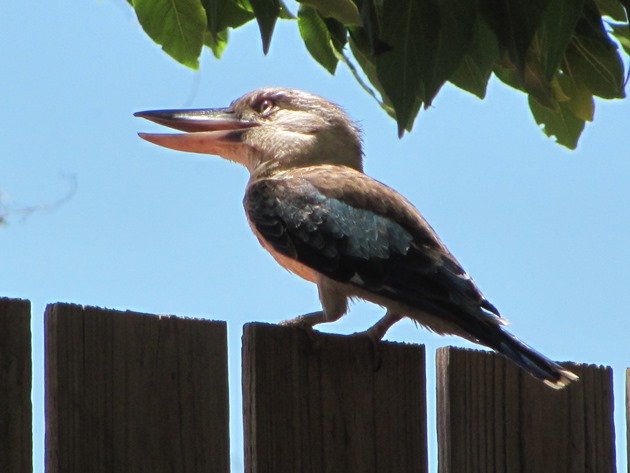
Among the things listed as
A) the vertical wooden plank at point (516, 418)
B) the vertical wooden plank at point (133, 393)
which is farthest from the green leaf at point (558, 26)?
the vertical wooden plank at point (133, 393)

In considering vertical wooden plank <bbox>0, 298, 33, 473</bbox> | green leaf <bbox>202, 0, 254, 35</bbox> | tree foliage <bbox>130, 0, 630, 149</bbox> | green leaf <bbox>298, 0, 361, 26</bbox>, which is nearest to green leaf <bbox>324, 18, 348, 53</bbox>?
tree foliage <bbox>130, 0, 630, 149</bbox>

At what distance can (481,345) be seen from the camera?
4.09 metres

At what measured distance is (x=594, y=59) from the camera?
128 inches

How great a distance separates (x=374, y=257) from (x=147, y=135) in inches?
57.2

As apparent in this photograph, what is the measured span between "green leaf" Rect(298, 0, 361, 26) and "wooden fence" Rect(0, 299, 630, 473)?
2.28ft

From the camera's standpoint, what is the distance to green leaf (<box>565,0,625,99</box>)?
10.4 feet

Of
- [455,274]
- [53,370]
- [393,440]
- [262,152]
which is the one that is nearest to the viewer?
[53,370]

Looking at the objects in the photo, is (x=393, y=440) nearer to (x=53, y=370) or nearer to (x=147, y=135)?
(x=53, y=370)

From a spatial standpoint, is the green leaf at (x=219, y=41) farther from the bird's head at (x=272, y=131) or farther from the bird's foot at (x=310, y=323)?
the bird's head at (x=272, y=131)

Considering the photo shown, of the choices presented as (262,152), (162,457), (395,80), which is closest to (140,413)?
(162,457)

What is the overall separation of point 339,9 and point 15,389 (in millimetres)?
1074

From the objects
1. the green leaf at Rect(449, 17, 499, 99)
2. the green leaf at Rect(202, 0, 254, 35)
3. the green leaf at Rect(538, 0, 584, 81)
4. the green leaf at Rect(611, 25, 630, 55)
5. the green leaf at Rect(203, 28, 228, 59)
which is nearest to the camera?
the green leaf at Rect(538, 0, 584, 81)

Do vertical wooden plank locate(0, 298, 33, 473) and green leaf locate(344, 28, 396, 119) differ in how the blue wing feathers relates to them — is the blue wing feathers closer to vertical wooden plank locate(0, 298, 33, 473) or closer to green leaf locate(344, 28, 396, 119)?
green leaf locate(344, 28, 396, 119)

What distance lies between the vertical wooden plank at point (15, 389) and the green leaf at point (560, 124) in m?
1.82
